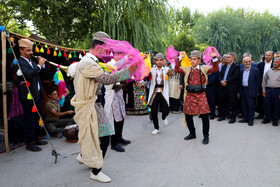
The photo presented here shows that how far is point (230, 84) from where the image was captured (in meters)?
A: 5.87

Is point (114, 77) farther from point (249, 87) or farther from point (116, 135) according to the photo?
point (249, 87)

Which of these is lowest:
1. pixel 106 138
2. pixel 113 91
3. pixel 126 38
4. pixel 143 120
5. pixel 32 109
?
pixel 143 120

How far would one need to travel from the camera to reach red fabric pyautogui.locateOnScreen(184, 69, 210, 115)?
3.99 metres

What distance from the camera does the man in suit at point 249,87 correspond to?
558 centimetres

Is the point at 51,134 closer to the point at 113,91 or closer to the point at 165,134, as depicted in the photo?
the point at 113,91

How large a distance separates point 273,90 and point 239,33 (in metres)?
16.5

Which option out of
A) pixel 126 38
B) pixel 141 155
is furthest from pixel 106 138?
pixel 126 38

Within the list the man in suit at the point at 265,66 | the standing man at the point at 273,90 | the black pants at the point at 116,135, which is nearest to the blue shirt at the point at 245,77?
the standing man at the point at 273,90

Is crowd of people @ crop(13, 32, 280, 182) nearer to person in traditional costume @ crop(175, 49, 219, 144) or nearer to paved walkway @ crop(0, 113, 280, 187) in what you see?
person in traditional costume @ crop(175, 49, 219, 144)

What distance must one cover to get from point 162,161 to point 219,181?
37.3 inches

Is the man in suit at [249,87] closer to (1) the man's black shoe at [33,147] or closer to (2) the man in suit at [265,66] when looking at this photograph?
(2) the man in suit at [265,66]

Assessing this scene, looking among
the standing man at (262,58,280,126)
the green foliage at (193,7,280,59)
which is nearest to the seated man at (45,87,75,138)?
the standing man at (262,58,280,126)

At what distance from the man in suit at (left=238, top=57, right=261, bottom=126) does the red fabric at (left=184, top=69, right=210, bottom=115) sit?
236 centimetres

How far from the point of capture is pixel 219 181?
265 cm
